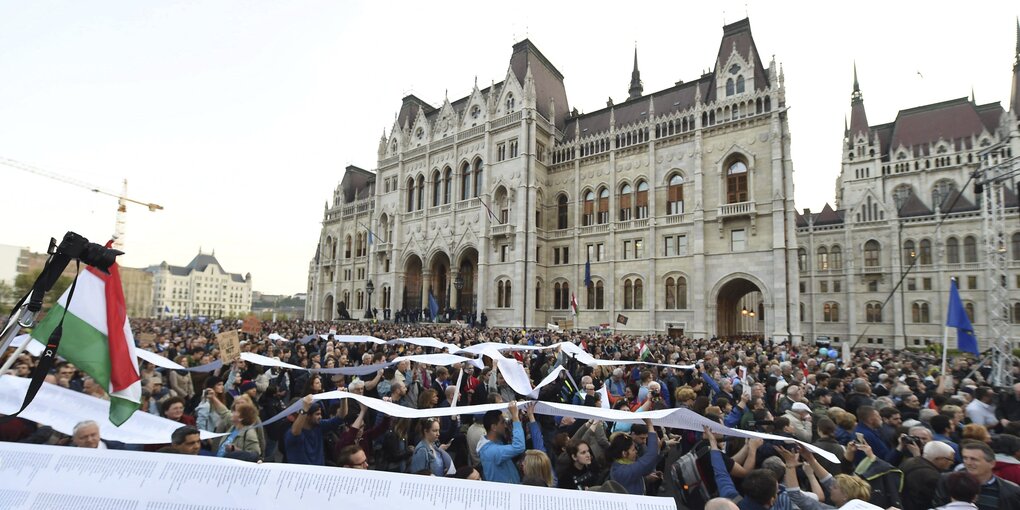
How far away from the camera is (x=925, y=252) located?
4084 centimetres

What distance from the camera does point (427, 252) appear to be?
41750 mm

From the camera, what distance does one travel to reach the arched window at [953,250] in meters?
39.4

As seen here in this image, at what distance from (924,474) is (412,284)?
42.2 meters

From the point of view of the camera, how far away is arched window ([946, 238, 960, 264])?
39.4 m

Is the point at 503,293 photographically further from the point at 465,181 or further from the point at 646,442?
the point at 646,442

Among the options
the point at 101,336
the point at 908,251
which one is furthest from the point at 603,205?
the point at 101,336

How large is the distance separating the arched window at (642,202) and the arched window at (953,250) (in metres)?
28.9

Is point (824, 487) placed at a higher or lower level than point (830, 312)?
lower

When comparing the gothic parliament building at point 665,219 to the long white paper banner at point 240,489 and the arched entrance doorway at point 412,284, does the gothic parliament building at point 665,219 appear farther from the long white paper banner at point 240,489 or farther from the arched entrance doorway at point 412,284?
the long white paper banner at point 240,489

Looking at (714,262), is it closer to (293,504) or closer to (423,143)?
(423,143)

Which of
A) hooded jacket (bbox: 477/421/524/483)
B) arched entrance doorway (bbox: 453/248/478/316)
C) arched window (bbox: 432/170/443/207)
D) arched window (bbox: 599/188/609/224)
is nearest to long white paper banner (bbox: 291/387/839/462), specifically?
hooded jacket (bbox: 477/421/524/483)

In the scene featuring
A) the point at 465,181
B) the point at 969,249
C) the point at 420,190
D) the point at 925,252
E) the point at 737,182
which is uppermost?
the point at 465,181

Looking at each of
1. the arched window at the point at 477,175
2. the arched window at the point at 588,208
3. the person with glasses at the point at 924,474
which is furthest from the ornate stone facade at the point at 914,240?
the person with glasses at the point at 924,474

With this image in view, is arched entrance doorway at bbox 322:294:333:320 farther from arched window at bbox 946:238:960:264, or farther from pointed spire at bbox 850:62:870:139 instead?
pointed spire at bbox 850:62:870:139
